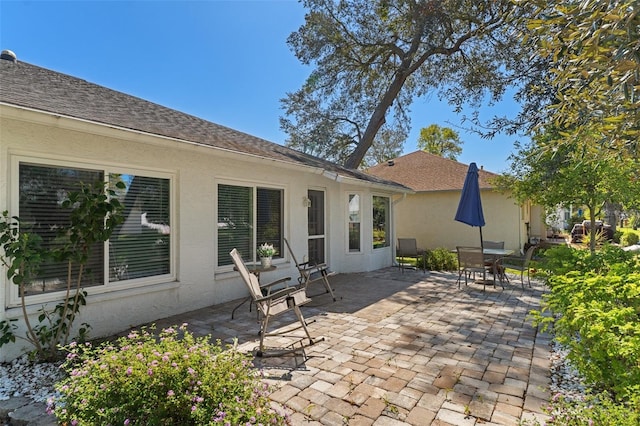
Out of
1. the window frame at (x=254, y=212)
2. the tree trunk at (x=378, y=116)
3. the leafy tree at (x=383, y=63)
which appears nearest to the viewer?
the window frame at (x=254, y=212)

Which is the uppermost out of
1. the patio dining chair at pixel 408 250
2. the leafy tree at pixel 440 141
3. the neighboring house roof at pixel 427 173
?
the leafy tree at pixel 440 141

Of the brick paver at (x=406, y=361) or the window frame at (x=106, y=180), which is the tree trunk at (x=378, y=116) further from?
the window frame at (x=106, y=180)

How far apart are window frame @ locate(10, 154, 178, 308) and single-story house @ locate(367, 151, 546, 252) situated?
1265 centimetres

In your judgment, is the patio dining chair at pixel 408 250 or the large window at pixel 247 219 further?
the patio dining chair at pixel 408 250

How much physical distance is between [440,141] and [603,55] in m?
35.1

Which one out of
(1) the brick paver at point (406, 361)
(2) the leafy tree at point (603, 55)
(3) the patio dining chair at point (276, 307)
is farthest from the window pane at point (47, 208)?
(2) the leafy tree at point (603, 55)

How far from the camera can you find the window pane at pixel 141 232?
210 inches

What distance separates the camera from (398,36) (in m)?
14.5

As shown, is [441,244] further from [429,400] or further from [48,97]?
[48,97]

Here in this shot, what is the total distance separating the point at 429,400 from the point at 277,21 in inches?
578

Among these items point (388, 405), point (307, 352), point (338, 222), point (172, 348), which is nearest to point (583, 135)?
point (388, 405)

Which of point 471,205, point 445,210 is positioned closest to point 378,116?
point 445,210

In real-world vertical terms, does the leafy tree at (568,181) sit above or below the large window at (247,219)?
above

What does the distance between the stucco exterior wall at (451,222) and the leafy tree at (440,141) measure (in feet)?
65.8
